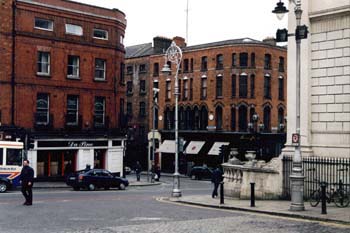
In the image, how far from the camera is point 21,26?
133ft

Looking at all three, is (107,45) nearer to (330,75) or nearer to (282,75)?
(282,75)

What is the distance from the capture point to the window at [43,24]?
41.9 m

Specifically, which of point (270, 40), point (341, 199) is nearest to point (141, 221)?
point (341, 199)

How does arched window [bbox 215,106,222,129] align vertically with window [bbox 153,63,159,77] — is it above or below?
below

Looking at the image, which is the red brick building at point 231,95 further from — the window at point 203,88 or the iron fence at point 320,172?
the iron fence at point 320,172

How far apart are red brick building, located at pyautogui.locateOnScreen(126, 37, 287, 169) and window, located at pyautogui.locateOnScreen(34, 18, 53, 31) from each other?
825 inches

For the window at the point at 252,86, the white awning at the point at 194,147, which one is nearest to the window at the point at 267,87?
the window at the point at 252,86

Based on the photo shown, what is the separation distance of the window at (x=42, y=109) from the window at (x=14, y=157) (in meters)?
8.12

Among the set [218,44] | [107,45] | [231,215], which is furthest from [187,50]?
[231,215]

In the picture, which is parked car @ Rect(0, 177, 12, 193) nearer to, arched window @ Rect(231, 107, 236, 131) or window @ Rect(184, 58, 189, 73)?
arched window @ Rect(231, 107, 236, 131)

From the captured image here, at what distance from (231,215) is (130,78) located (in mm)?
51936

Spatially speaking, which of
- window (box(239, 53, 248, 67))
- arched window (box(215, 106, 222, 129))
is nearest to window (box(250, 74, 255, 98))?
window (box(239, 53, 248, 67))

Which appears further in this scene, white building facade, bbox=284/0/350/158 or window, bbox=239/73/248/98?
window, bbox=239/73/248/98

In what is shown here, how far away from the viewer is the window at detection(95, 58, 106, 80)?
151 ft
